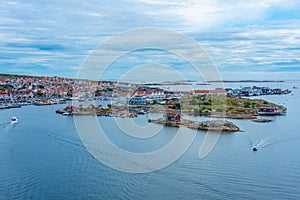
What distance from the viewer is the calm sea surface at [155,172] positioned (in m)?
3.94

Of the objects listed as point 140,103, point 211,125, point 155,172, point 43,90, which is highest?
point 43,90

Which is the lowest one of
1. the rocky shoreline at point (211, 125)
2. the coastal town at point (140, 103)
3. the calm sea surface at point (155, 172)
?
the calm sea surface at point (155, 172)

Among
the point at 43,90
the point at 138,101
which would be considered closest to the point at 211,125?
the point at 138,101

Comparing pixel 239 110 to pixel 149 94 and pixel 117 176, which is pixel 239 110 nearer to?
pixel 149 94

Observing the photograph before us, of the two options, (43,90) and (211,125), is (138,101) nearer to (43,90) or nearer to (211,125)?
(211,125)

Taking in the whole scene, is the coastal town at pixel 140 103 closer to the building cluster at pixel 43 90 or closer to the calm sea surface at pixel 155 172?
the building cluster at pixel 43 90

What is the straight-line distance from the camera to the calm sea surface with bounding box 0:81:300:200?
3936mm

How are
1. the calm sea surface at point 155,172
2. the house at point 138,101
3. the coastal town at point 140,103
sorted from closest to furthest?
the calm sea surface at point 155,172, the coastal town at point 140,103, the house at point 138,101

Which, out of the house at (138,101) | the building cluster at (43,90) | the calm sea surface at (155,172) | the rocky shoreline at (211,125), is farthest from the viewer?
the building cluster at (43,90)

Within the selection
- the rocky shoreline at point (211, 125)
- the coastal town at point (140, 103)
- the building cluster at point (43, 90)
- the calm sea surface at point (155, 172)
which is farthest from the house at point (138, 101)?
the calm sea surface at point (155, 172)

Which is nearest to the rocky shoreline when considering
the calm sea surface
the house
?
the calm sea surface

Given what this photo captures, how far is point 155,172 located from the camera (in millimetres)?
4609

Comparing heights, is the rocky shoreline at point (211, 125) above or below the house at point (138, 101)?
below

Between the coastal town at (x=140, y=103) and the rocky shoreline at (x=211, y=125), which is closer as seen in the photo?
the rocky shoreline at (x=211, y=125)
